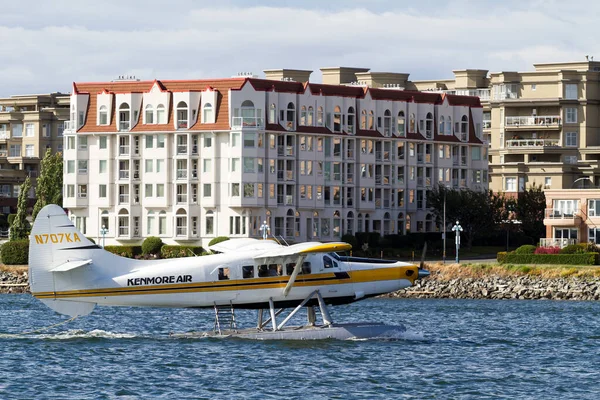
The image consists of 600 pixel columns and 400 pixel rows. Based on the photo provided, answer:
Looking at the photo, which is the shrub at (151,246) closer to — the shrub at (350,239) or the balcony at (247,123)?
the balcony at (247,123)

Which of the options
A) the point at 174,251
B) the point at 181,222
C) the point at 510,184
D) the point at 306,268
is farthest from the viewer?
the point at 510,184

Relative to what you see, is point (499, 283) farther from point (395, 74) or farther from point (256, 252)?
point (395, 74)

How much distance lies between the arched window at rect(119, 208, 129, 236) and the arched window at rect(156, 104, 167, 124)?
8.71m

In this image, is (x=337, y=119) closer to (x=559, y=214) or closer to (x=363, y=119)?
(x=363, y=119)

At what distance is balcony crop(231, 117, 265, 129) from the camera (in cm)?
12169

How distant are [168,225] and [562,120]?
2214 inches

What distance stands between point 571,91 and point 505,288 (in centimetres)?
6689

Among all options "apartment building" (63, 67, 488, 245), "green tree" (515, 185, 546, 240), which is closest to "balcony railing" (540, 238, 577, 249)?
"green tree" (515, 185, 546, 240)

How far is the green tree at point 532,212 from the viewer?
447 feet

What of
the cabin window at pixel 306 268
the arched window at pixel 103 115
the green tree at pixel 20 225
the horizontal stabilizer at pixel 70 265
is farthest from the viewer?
the arched window at pixel 103 115

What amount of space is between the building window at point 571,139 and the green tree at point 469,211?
30.8 metres

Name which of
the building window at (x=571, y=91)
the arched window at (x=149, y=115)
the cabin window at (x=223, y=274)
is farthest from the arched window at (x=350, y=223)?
the cabin window at (x=223, y=274)

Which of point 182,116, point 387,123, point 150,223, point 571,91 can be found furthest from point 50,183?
point 571,91

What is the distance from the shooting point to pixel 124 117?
127 m
